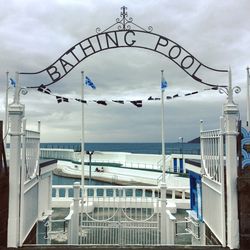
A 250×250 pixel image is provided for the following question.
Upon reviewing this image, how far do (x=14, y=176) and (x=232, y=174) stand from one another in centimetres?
279

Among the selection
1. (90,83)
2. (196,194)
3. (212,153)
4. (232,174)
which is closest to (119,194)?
(196,194)

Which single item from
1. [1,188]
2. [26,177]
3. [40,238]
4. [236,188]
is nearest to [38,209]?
[40,238]

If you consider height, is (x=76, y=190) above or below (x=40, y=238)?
above

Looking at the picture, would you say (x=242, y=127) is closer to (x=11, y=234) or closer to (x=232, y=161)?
(x=232, y=161)

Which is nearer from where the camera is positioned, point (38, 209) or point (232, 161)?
point (232, 161)

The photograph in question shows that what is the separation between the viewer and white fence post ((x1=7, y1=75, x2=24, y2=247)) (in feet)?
13.2

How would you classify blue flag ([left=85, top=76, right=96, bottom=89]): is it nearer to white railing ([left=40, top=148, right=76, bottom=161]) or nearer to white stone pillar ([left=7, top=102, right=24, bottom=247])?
white stone pillar ([left=7, top=102, right=24, bottom=247])

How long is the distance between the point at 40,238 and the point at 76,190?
1.09 metres

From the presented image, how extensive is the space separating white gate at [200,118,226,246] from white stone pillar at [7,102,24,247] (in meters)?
2.64

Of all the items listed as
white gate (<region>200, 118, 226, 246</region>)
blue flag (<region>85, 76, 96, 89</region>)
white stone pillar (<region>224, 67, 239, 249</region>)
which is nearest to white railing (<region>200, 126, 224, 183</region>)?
white gate (<region>200, 118, 226, 246</region>)

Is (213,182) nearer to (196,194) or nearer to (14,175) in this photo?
(196,194)

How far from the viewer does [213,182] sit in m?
4.61

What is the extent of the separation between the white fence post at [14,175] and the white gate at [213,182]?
8.67 ft

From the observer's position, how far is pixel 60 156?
158 feet
